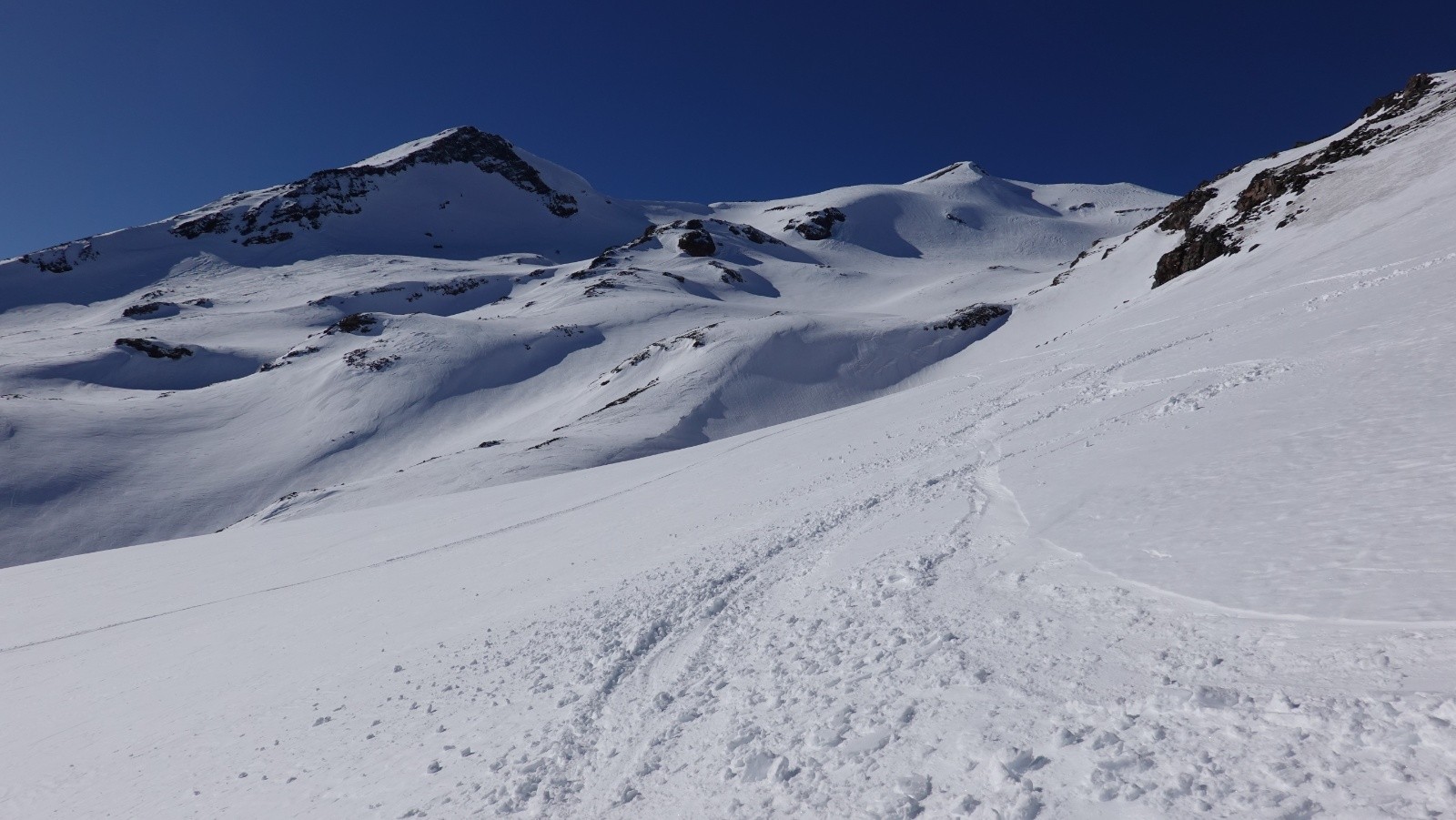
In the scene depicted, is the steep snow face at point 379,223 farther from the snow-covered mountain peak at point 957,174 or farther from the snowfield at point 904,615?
the snowfield at point 904,615

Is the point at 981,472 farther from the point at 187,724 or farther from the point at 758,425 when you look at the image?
the point at 758,425

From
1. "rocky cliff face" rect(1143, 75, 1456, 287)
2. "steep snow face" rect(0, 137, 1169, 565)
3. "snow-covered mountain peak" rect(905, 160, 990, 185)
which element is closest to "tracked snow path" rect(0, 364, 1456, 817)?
"steep snow face" rect(0, 137, 1169, 565)

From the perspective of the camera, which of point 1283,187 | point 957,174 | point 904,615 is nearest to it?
point 904,615

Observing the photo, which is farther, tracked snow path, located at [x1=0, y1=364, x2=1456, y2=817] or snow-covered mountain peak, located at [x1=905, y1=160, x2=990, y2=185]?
snow-covered mountain peak, located at [x1=905, y1=160, x2=990, y2=185]

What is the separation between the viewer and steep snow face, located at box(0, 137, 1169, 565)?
3634 cm

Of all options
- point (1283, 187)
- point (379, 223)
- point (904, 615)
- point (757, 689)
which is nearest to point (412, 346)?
point (757, 689)

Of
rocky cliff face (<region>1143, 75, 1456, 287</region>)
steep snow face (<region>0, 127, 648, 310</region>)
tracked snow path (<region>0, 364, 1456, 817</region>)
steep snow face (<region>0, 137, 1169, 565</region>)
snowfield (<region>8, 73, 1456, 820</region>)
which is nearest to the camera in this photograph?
tracked snow path (<region>0, 364, 1456, 817</region>)

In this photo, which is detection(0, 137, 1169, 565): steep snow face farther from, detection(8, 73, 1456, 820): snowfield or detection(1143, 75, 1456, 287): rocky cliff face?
detection(8, 73, 1456, 820): snowfield

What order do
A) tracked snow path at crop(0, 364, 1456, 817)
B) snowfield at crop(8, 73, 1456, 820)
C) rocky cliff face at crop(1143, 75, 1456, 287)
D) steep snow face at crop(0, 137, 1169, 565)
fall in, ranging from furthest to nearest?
steep snow face at crop(0, 137, 1169, 565)
rocky cliff face at crop(1143, 75, 1456, 287)
snowfield at crop(8, 73, 1456, 820)
tracked snow path at crop(0, 364, 1456, 817)

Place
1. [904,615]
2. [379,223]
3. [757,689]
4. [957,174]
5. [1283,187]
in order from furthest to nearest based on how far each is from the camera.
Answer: [957,174], [379,223], [1283,187], [904,615], [757,689]

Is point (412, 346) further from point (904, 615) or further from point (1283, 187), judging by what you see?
point (1283, 187)

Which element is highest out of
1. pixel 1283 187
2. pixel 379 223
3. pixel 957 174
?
pixel 957 174

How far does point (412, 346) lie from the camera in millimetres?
52938

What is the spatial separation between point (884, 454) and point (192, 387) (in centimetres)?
6531
